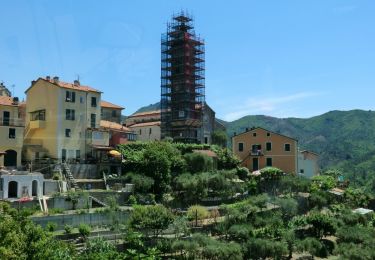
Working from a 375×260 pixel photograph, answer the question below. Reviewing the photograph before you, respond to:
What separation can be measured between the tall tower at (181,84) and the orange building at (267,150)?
8.43 metres

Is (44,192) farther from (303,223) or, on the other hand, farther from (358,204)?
(358,204)

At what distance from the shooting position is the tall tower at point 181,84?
74812 mm

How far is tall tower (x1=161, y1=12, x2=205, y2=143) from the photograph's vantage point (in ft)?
245

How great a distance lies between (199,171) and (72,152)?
14.0 m

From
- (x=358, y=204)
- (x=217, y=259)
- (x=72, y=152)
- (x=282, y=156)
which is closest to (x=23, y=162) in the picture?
(x=72, y=152)

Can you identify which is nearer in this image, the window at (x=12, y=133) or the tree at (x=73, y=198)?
the tree at (x=73, y=198)

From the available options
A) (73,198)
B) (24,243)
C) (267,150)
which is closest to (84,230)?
(73,198)

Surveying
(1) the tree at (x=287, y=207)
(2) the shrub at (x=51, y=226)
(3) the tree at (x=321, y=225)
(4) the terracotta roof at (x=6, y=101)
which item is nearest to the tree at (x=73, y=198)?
(2) the shrub at (x=51, y=226)

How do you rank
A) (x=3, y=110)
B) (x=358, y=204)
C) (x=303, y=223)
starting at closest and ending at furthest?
(x=303, y=223)
(x=3, y=110)
(x=358, y=204)

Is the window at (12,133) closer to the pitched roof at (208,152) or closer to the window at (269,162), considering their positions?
the pitched roof at (208,152)

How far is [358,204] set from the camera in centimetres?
6122

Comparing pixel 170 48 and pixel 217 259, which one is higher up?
pixel 170 48

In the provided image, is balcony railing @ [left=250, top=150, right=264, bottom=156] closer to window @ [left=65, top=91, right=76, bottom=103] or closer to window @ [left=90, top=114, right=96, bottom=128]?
window @ [left=90, top=114, right=96, bottom=128]

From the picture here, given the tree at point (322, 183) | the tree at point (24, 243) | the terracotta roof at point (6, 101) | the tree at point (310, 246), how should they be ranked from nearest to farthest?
1. the tree at point (24, 243)
2. the tree at point (310, 246)
3. the terracotta roof at point (6, 101)
4. the tree at point (322, 183)
